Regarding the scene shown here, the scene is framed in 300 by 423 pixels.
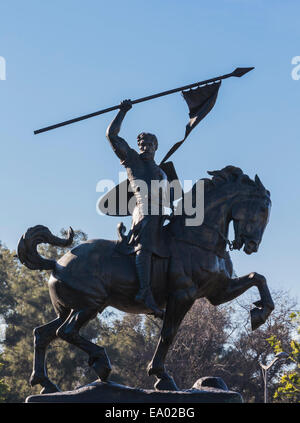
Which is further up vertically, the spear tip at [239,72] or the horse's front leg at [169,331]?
the spear tip at [239,72]

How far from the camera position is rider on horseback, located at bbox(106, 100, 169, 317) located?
8633mm

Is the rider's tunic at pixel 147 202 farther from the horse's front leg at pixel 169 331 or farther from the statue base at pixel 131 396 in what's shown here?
the statue base at pixel 131 396

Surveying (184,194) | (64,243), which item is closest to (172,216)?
(184,194)

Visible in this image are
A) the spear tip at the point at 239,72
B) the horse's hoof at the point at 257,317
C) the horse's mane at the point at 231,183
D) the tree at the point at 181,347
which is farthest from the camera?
the tree at the point at 181,347

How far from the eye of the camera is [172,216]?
30.2 feet

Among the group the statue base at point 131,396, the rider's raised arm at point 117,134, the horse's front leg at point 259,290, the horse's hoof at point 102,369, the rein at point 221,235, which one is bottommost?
the statue base at point 131,396

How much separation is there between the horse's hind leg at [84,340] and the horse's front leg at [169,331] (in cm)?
63

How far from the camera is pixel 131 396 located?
8.24 m

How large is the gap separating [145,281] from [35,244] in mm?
1621

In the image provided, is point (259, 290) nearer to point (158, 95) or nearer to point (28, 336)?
point (158, 95)

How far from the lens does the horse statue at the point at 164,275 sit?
8.67 meters

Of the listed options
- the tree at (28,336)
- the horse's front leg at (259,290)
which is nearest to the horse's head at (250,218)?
the horse's front leg at (259,290)

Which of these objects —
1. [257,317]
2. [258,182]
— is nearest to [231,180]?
[258,182]

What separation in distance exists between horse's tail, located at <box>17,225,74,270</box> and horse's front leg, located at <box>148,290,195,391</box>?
162cm
